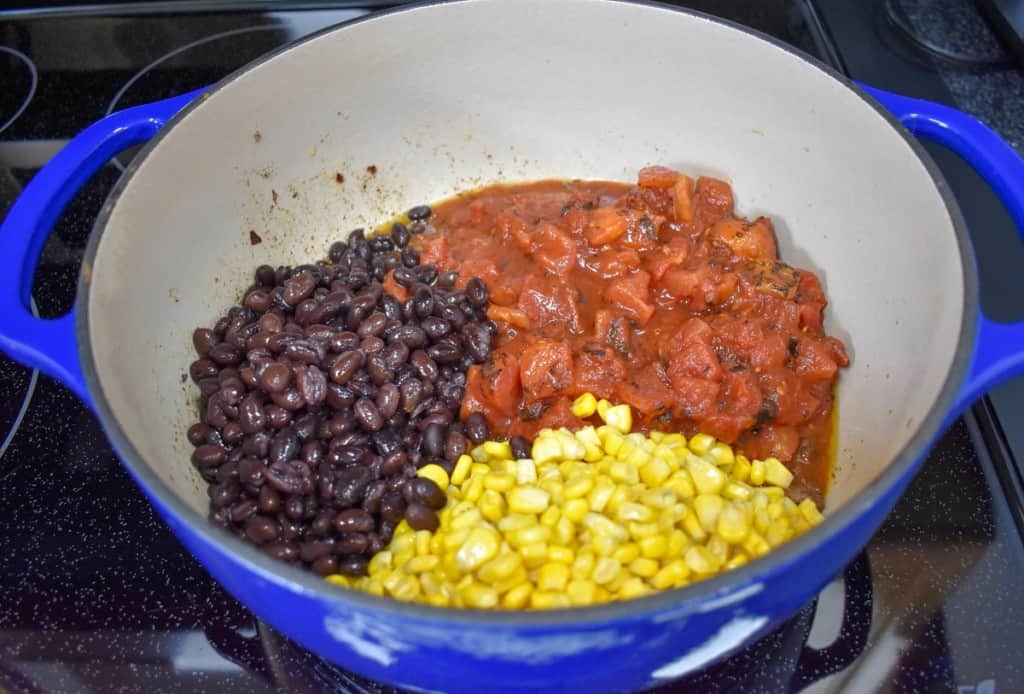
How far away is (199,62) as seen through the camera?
3463 mm

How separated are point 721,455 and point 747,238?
784 millimetres

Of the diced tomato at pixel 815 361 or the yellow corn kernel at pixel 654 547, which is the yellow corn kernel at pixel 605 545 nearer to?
the yellow corn kernel at pixel 654 547

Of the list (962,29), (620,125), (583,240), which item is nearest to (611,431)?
(583,240)

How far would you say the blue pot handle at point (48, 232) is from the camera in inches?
70.2

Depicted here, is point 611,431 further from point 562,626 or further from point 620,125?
point 620,125

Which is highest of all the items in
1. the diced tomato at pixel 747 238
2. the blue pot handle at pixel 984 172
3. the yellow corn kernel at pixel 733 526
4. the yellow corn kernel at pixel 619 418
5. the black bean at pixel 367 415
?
the blue pot handle at pixel 984 172

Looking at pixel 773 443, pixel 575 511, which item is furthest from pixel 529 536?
pixel 773 443

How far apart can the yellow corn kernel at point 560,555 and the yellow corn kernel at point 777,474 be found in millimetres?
655

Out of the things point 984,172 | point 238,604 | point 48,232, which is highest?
point 984,172

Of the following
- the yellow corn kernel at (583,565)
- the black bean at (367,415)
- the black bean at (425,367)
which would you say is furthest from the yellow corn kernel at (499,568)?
the black bean at (425,367)

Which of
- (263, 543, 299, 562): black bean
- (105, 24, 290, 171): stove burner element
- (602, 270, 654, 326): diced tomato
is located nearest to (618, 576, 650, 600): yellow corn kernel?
(263, 543, 299, 562): black bean

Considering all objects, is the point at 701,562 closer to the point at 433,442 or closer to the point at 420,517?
the point at 420,517

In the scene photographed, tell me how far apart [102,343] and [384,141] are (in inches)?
53.1

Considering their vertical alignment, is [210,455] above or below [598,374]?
below
